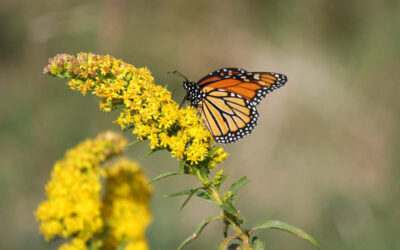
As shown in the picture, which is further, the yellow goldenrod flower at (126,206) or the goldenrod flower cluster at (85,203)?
the yellow goldenrod flower at (126,206)

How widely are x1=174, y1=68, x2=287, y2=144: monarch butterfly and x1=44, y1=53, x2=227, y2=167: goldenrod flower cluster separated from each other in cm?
115

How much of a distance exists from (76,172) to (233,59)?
9.17 metres

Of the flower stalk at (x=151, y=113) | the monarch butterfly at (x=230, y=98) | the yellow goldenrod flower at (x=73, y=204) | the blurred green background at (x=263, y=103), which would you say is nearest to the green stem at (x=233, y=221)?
the flower stalk at (x=151, y=113)

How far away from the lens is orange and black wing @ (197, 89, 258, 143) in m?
5.12

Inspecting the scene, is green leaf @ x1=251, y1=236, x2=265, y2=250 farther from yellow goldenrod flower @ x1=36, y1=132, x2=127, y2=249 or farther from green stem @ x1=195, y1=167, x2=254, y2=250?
yellow goldenrod flower @ x1=36, y1=132, x2=127, y2=249

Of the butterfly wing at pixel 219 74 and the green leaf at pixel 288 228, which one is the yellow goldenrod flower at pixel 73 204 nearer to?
the green leaf at pixel 288 228

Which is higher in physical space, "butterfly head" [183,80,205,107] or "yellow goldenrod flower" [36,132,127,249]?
"butterfly head" [183,80,205,107]

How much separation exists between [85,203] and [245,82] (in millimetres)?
2535

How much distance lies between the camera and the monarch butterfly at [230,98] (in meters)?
4.84

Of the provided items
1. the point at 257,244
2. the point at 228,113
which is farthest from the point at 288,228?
A: the point at 228,113

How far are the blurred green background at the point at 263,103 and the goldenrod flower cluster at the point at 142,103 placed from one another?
5.04m

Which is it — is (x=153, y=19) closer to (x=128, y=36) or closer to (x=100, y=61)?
(x=128, y=36)

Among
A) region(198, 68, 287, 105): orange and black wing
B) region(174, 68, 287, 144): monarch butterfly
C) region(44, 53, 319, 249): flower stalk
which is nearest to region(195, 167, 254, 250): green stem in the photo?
region(44, 53, 319, 249): flower stalk

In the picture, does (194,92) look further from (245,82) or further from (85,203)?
(85,203)
